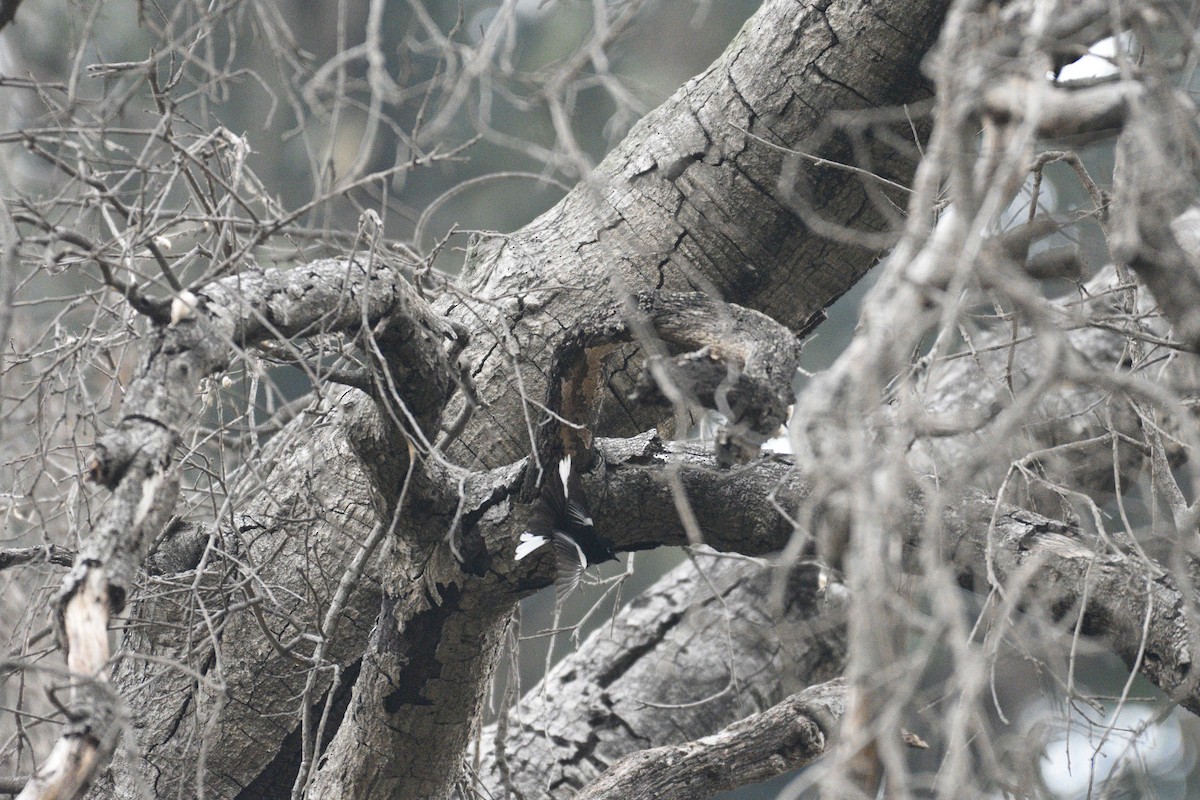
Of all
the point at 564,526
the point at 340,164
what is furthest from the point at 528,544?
the point at 340,164

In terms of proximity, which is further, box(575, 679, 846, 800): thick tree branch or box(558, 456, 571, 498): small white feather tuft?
box(575, 679, 846, 800): thick tree branch

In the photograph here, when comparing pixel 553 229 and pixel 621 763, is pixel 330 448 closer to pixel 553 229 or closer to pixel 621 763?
pixel 553 229

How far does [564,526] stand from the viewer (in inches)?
60.2

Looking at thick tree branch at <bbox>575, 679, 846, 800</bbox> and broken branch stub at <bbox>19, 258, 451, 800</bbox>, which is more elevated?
broken branch stub at <bbox>19, 258, 451, 800</bbox>

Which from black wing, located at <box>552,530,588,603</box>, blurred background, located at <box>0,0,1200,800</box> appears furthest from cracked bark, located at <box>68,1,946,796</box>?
black wing, located at <box>552,530,588,603</box>

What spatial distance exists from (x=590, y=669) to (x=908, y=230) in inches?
80.1

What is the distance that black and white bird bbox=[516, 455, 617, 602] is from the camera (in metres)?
1.52

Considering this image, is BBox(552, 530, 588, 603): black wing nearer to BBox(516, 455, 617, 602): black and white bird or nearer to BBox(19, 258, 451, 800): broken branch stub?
BBox(516, 455, 617, 602): black and white bird

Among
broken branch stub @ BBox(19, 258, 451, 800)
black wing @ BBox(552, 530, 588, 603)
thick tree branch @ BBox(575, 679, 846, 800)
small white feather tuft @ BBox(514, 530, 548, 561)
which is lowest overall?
thick tree branch @ BBox(575, 679, 846, 800)

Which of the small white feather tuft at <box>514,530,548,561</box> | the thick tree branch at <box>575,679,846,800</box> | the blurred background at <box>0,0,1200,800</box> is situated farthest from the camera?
the thick tree branch at <box>575,679,846,800</box>

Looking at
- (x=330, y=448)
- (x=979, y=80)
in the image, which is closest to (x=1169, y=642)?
(x=979, y=80)

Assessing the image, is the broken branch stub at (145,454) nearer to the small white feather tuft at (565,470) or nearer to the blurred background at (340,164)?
the blurred background at (340,164)

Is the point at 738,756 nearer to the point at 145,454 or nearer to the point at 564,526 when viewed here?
the point at 564,526

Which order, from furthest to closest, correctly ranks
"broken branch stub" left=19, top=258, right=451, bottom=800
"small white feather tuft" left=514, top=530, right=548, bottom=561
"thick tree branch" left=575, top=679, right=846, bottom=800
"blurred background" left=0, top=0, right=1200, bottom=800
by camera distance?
"thick tree branch" left=575, top=679, right=846, bottom=800
"small white feather tuft" left=514, top=530, right=548, bottom=561
"blurred background" left=0, top=0, right=1200, bottom=800
"broken branch stub" left=19, top=258, right=451, bottom=800
